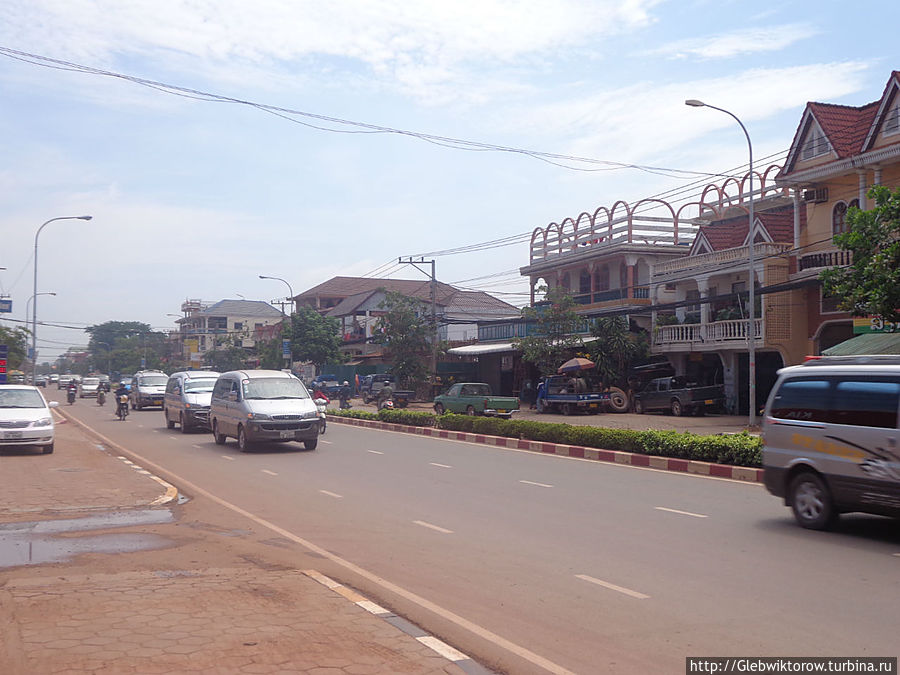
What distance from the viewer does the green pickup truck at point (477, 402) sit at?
32.1 metres

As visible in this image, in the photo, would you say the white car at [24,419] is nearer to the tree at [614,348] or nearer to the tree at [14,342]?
the tree at [614,348]

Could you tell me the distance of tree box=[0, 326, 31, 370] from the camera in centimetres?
5141

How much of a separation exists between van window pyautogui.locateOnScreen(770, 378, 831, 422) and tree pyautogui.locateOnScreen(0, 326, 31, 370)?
50013 mm

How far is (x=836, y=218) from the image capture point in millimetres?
28859

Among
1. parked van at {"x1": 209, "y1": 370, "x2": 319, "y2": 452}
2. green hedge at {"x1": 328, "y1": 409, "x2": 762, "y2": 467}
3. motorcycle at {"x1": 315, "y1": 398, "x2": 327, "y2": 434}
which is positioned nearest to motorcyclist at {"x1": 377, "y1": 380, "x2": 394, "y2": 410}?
A: motorcycle at {"x1": 315, "y1": 398, "x2": 327, "y2": 434}

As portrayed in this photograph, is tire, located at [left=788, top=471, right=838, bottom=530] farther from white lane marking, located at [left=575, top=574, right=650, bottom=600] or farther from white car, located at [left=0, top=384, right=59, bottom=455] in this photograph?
white car, located at [left=0, top=384, right=59, bottom=455]

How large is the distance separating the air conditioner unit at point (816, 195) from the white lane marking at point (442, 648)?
2753cm

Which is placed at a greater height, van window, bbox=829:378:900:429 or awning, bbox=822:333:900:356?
awning, bbox=822:333:900:356

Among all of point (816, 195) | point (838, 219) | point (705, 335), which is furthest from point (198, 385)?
point (838, 219)

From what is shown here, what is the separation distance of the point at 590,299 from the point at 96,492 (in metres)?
36.0

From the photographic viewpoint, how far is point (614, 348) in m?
36.9

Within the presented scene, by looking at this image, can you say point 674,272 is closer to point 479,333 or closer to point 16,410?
point 479,333

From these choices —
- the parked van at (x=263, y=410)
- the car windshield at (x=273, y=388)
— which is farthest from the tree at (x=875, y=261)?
the car windshield at (x=273, y=388)

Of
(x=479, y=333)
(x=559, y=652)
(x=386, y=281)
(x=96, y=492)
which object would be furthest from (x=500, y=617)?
(x=386, y=281)
